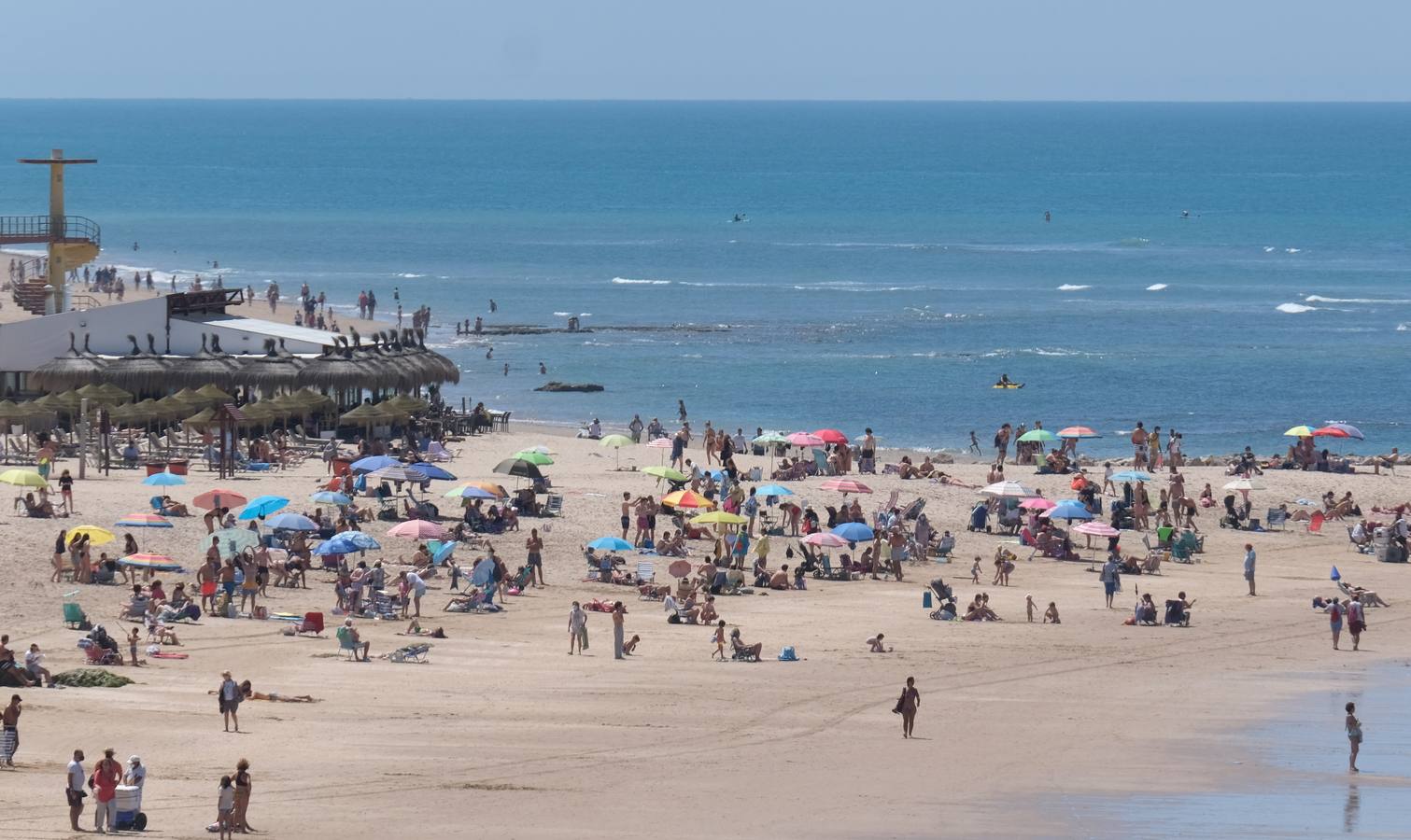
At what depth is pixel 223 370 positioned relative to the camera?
39.5m

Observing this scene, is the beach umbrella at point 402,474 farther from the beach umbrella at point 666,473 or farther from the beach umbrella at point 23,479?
the beach umbrella at point 23,479

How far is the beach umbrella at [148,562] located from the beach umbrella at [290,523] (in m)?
1.79

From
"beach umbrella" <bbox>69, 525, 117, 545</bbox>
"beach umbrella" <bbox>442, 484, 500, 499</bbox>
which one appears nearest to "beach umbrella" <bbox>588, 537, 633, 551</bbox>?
"beach umbrella" <bbox>442, 484, 500, 499</bbox>

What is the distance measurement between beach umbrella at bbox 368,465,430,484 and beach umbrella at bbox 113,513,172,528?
4289mm

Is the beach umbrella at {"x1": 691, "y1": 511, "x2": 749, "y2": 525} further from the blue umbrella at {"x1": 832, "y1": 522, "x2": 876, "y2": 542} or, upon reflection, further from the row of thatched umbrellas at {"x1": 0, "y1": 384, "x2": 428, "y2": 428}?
the row of thatched umbrellas at {"x1": 0, "y1": 384, "x2": 428, "y2": 428}

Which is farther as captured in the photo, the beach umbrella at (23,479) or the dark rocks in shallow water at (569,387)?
the dark rocks in shallow water at (569,387)

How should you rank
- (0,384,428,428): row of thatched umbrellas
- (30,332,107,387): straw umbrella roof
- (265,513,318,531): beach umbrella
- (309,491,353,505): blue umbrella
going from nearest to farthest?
(265,513,318,531): beach umbrella, (309,491,353,505): blue umbrella, (0,384,428,428): row of thatched umbrellas, (30,332,107,387): straw umbrella roof

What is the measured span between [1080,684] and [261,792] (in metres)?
10.2

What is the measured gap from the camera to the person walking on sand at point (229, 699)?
20.0 metres

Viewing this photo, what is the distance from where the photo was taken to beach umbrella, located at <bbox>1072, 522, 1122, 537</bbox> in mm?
31250

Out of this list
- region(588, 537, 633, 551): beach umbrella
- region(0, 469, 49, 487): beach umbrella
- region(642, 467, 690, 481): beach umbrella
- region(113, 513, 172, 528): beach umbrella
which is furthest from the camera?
region(642, 467, 690, 481): beach umbrella

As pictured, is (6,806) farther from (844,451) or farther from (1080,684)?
(844,451)

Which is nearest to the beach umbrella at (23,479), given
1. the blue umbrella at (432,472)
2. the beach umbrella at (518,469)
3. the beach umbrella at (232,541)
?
the beach umbrella at (232,541)

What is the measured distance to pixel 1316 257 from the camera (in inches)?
3612
